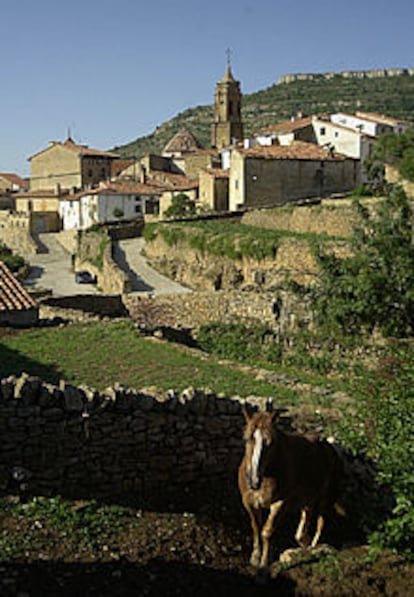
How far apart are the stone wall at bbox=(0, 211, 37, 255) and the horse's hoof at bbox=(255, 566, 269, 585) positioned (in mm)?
49626

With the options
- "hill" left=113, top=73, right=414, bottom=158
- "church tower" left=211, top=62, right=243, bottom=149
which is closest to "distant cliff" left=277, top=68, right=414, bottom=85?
"hill" left=113, top=73, right=414, bottom=158

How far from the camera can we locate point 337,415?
9.59 meters

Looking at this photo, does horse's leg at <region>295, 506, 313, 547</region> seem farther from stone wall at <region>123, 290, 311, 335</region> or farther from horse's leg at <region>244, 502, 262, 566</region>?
stone wall at <region>123, 290, 311, 335</region>

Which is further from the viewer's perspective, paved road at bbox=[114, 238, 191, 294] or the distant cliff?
the distant cliff

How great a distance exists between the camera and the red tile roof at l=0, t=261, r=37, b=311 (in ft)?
53.2

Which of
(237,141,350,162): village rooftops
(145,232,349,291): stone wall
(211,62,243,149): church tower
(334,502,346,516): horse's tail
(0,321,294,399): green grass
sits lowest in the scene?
(334,502,346,516): horse's tail

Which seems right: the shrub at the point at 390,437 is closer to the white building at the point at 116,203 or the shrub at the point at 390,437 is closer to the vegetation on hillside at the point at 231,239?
the vegetation on hillside at the point at 231,239

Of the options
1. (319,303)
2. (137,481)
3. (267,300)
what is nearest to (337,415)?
(137,481)

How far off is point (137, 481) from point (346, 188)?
1591 inches

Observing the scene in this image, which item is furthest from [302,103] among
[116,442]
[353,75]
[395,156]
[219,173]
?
[116,442]

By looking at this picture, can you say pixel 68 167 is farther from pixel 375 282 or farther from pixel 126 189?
pixel 375 282

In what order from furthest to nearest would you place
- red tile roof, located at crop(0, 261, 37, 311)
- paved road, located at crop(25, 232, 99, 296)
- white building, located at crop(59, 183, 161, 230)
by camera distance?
white building, located at crop(59, 183, 161, 230), paved road, located at crop(25, 232, 99, 296), red tile roof, located at crop(0, 261, 37, 311)

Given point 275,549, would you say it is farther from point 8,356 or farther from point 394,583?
point 8,356

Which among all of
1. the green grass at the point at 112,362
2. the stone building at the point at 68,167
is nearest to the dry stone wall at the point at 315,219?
the green grass at the point at 112,362
